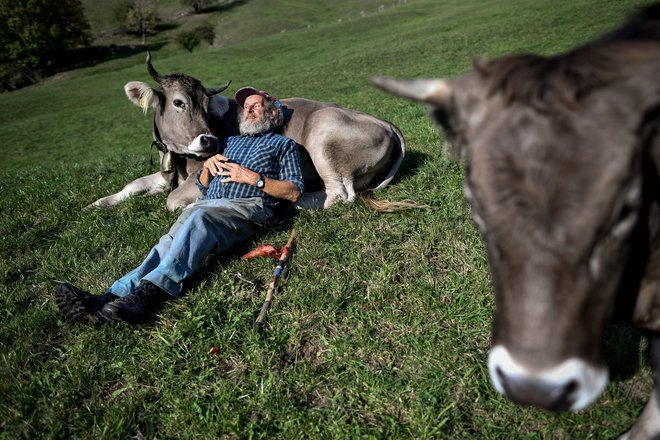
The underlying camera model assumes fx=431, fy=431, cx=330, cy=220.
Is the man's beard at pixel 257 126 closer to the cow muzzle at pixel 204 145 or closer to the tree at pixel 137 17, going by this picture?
the cow muzzle at pixel 204 145

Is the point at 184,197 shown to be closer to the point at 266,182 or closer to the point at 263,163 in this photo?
the point at 263,163

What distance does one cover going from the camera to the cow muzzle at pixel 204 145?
249 inches

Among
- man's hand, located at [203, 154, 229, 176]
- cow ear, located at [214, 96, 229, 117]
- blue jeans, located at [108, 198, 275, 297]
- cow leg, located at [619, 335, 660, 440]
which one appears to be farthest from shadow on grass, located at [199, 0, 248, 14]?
cow leg, located at [619, 335, 660, 440]

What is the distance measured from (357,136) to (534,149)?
4701mm

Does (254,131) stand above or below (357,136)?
above

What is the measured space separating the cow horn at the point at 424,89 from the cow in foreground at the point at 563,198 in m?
0.29

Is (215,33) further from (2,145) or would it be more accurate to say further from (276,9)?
(2,145)

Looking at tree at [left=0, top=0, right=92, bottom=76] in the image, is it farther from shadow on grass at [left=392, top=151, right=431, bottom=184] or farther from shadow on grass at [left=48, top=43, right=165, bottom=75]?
shadow on grass at [left=392, top=151, right=431, bottom=184]

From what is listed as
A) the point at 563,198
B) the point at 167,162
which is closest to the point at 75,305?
the point at 167,162

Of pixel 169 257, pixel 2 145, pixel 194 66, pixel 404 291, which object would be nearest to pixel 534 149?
pixel 404 291

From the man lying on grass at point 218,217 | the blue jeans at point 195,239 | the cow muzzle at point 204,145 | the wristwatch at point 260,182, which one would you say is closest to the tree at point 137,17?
the cow muzzle at point 204,145

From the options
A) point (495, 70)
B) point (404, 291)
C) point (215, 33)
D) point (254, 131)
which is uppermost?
point (215, 33)

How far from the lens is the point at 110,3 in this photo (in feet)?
293

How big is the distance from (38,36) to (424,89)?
67859 mm
